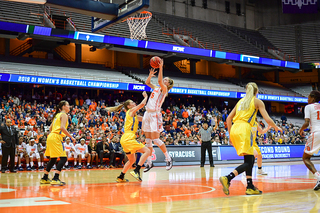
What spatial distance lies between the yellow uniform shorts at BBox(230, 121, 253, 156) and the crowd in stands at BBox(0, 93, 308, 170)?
1010 centimetres

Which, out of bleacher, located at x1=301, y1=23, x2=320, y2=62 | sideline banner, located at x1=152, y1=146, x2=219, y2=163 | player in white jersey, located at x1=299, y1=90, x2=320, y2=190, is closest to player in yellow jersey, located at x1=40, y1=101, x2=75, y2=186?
player in white jersey, located at x1=299, y1=90, x2=320, y2=190

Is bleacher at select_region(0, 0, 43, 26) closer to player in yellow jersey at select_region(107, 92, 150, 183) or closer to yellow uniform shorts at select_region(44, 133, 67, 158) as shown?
yellow uniform shorts at select_region(44, 133, 67, 158)

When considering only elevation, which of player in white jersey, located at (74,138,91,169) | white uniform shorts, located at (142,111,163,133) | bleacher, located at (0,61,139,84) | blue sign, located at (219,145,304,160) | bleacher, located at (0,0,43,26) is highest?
bleacher, located at (0,0,43,26)

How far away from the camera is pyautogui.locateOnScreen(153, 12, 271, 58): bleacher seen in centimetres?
3378

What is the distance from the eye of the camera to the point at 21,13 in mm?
24125

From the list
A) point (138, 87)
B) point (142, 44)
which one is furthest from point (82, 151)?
point (142, 44)

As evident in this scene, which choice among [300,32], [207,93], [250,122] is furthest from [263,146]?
[300,32]

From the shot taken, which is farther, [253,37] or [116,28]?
[253,37]

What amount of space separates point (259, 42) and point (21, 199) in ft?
123

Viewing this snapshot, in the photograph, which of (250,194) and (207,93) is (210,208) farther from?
(207,93)

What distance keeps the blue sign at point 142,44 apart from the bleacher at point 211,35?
5.14 feet

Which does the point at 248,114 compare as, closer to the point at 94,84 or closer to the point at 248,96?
the point at 248,96

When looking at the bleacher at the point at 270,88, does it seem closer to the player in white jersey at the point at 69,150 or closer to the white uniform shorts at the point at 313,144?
the player in white jersey at the point at 69,150

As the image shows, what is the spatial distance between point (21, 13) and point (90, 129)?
36.7ft
